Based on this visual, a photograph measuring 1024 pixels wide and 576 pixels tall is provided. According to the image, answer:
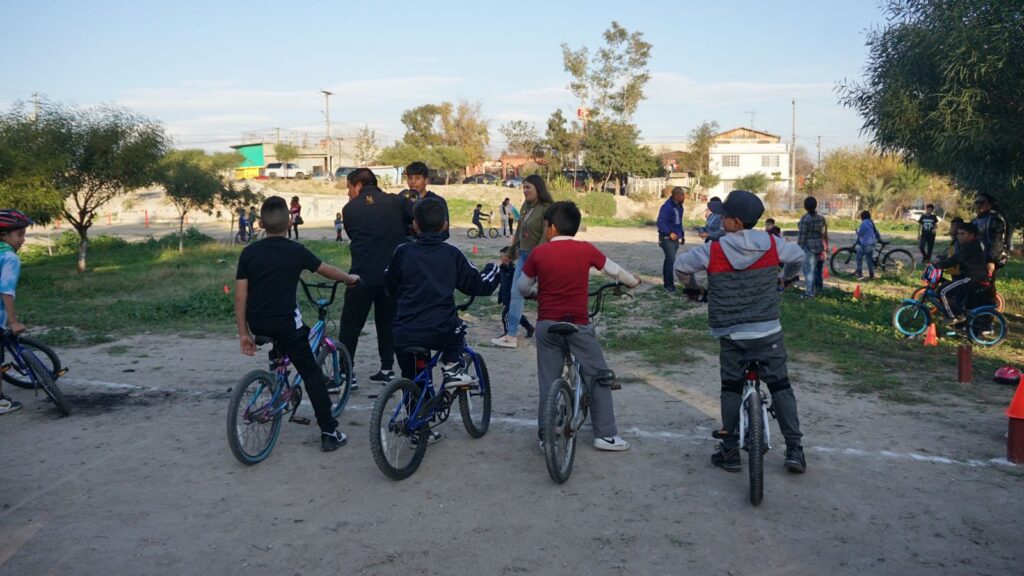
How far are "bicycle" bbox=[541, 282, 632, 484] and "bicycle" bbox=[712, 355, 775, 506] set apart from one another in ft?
3.11

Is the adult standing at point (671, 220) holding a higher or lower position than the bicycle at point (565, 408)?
higher

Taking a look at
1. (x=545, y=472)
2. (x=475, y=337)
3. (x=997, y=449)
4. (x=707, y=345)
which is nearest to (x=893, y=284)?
→ (x=707, y=345)

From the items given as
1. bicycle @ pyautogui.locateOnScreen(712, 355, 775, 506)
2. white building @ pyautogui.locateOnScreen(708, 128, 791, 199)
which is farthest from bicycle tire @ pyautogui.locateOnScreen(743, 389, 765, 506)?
white building @ pyautogui.locateOnScreen(708, 128, 791, 199)

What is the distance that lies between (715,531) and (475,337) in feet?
20.5

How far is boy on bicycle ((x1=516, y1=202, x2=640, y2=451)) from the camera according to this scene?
5.30m

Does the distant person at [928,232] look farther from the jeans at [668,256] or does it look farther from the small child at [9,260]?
the small child at [9,260]

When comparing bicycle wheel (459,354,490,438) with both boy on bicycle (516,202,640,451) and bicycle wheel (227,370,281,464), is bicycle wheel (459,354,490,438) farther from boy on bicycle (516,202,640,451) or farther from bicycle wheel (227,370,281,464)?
bicycle wheel (227,370,281,464)

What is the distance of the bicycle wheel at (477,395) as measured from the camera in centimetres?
572

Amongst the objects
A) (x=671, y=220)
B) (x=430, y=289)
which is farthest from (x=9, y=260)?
(x=671, y=220)

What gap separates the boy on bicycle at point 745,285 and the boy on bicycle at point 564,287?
0.59 m

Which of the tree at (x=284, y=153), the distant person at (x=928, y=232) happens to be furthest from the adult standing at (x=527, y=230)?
the tree at (x=284, y=153)

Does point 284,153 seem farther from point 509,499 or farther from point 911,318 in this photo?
point 509,499

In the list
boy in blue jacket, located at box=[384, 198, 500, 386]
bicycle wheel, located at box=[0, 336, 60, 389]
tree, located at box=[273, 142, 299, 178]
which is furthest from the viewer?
tree, located at box=[273, 142, 299, 178]

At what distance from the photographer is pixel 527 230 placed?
8.97 metres
